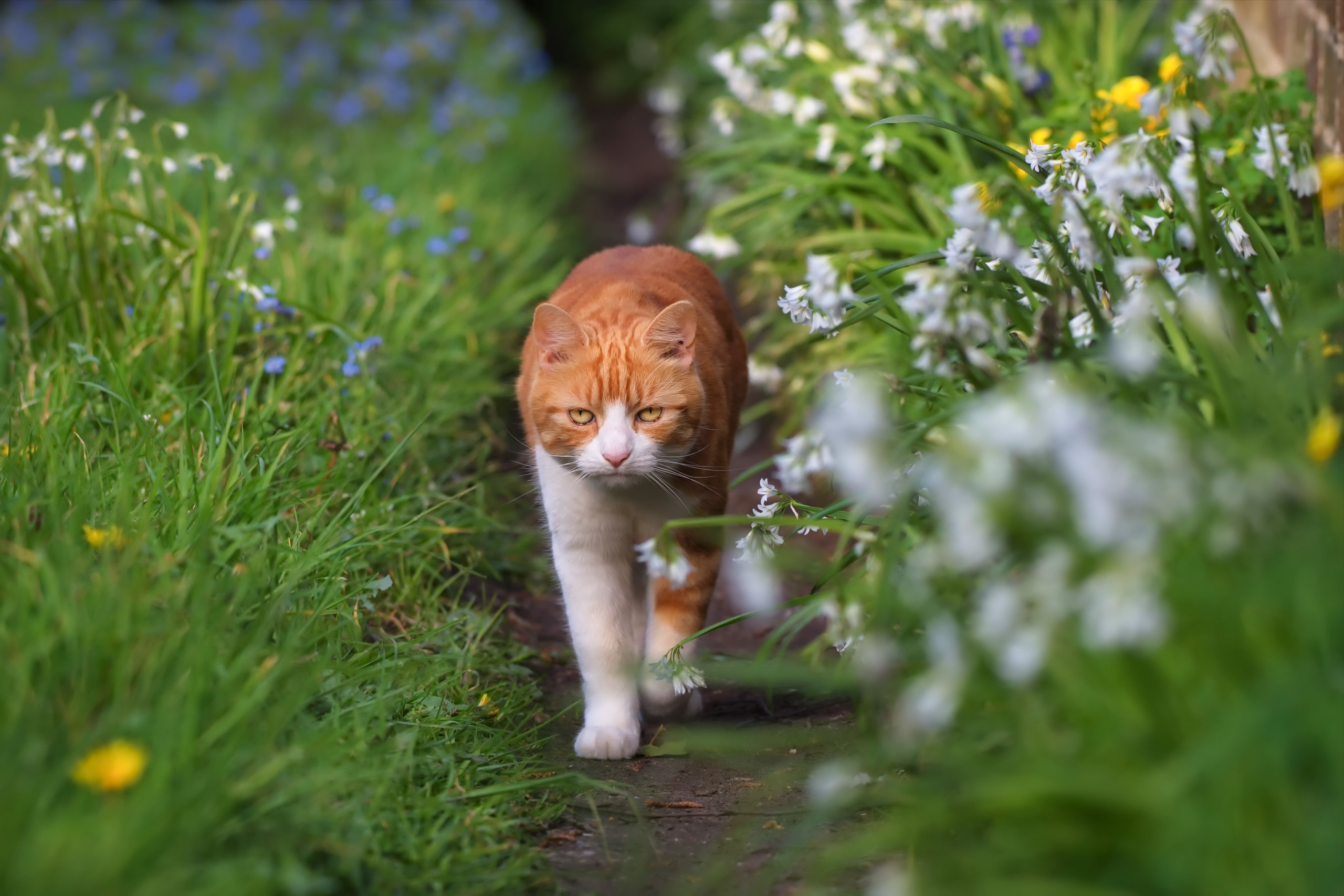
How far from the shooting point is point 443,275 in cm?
437

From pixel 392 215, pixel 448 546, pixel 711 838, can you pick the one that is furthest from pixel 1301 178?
pixel 392 215

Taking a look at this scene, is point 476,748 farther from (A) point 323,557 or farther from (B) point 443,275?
(B) point 443,275

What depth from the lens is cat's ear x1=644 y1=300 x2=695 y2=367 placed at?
2.88 meters

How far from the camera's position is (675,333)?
115 inches

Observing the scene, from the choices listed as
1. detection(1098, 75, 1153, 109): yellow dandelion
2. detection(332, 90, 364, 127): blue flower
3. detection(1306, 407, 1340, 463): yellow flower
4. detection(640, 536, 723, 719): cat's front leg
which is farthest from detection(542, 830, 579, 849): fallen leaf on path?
detection(332, 90, 364, 127): blue flower

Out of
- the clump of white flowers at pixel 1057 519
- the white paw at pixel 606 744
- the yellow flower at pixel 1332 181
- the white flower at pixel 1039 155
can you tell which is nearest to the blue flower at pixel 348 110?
the white paw at pixel 606 744

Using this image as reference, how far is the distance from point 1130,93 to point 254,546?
2668mm

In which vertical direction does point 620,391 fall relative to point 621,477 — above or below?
above

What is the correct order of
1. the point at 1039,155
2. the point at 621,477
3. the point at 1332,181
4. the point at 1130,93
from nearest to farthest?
1. the point at 1332,181
2. the point at 1039,155
3. the point at 621,477
4. the point at 1130,93

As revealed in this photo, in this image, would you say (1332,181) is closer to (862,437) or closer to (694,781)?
(862,437)

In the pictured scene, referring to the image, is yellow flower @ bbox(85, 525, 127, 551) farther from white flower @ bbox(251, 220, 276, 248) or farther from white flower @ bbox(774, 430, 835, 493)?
white flower @ bbox(251, 220, 276, 248)

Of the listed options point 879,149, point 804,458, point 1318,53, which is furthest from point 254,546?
point 1318,53

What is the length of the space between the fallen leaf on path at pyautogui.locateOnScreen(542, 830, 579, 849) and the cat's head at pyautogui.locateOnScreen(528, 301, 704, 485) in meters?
Answer: 0.77

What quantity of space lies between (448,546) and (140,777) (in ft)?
5.46
